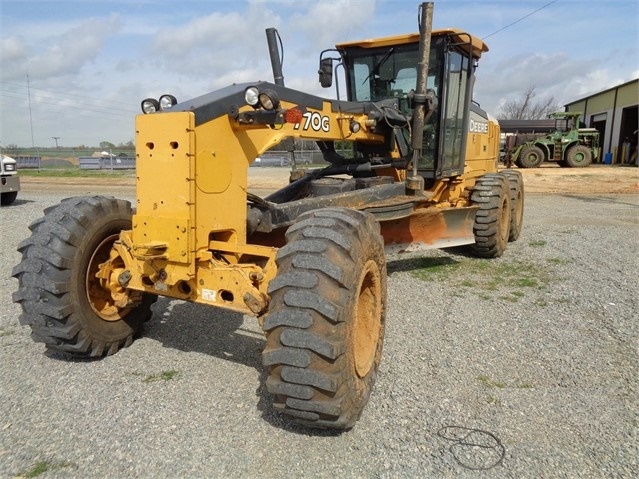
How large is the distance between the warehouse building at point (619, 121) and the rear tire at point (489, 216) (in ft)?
90.7

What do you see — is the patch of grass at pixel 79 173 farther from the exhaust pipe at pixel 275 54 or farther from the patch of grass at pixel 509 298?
the patch of grass at pixel 509 298

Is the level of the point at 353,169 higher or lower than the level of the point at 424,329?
higher

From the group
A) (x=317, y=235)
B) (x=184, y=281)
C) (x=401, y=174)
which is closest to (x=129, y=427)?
(x=184, y=281)

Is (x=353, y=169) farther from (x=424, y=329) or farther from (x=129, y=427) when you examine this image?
(x=129, y=427)

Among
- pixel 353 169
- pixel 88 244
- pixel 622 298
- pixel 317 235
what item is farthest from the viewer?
A: pixel 353 169

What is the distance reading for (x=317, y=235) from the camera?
314cm

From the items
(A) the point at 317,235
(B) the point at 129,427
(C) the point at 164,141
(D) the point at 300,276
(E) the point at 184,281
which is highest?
(C) the point at 164,141

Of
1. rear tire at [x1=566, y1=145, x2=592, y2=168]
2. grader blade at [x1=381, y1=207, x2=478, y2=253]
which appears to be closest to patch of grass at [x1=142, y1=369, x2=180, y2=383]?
grader blade at [x1=381, y1=207, x2=478, y2=253]

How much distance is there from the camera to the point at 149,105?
3.80 m

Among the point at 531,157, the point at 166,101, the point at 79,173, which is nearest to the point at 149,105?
the point at 166,101

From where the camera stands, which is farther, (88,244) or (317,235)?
(88,244)

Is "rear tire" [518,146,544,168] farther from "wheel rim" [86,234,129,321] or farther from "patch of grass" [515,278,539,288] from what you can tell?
"wheel rim" [86,234,129,321]

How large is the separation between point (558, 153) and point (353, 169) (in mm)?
24317

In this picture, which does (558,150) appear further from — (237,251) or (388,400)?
(237,251)
